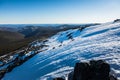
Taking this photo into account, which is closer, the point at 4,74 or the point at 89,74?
the point at 89,74

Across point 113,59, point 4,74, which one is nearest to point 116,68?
point 113,59

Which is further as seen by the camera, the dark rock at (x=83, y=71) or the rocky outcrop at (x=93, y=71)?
the dark rock at (x=83, y=71)

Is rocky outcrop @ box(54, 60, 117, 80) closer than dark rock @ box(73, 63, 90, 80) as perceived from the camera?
Yes

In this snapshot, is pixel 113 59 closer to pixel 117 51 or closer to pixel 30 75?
pixel 117 51

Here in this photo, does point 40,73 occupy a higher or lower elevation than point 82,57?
lower

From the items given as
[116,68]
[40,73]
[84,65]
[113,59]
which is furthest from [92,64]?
[40,73]

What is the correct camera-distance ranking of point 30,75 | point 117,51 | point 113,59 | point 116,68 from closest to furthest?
point 116,68 → point 113,59 → point 117,51 → point 30,75

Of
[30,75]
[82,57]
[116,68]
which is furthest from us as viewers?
[30,75]

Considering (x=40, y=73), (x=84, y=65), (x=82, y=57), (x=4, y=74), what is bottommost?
(x=4, y=74)

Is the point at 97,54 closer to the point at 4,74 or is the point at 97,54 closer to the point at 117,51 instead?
the point at 117,51
